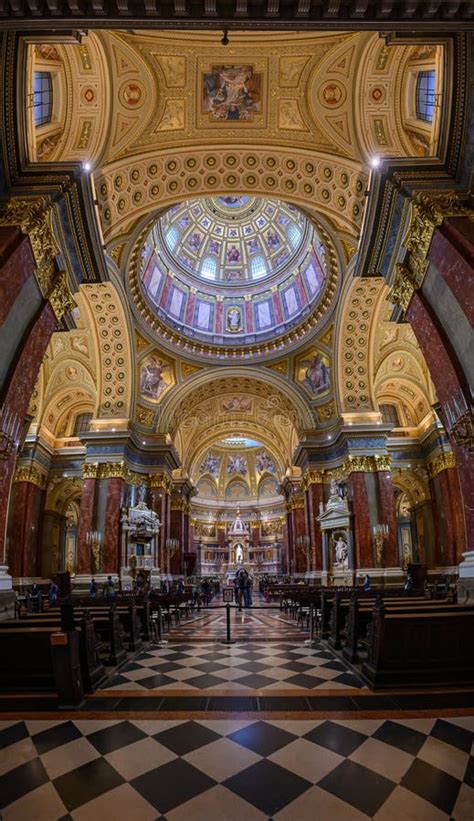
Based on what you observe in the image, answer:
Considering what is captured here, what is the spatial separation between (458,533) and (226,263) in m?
20.0

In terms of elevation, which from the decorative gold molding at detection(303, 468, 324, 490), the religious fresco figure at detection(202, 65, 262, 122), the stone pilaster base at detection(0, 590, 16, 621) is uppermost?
the religious fresco figure at detection(202, 65, 262, 122)

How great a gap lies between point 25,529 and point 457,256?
2036 cm

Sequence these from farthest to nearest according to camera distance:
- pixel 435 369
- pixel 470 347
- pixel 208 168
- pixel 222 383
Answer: pixel 222 383, pixel 208 168, pixel 435 369, pixel 470 347

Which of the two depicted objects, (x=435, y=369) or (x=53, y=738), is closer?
(x=53, y=738)

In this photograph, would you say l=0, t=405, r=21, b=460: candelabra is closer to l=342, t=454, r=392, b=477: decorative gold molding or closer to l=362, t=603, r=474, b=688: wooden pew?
l=362, t=603, r=474, b=688: wooden pew

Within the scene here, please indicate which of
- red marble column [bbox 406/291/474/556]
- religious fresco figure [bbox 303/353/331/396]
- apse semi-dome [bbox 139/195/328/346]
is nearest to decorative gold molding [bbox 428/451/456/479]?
religious fresco figure [bbox 303/353/331/396]

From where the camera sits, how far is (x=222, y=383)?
2695 cm

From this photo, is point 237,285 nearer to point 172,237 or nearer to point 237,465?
point 172,237

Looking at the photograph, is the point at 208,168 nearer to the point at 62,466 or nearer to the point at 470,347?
the point at 470,347

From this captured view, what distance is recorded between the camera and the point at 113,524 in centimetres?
1941

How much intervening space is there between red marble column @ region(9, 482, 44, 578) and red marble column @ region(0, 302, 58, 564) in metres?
13.4

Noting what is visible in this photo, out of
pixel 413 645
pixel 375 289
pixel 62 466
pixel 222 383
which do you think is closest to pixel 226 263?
pixel 222 383

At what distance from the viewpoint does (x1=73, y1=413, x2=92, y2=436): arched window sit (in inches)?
996

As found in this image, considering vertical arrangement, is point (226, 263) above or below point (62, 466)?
above
